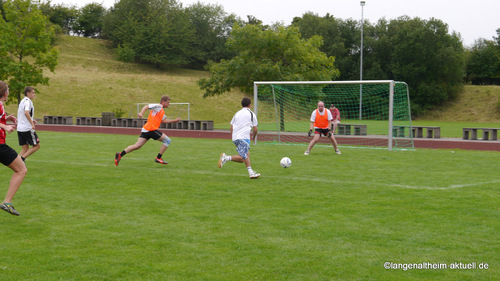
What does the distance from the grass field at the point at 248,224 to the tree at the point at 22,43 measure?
78.6 feet

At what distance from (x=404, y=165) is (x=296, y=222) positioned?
25.4 ft

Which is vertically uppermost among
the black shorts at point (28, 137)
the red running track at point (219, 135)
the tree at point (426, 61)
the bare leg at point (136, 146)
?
the tree at point (426, 61)

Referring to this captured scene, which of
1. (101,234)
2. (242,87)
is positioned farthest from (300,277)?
(242,87)

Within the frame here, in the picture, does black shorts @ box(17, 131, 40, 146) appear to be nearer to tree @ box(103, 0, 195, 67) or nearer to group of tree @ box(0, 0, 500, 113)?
group of tree @ box(0, 0, 500, 113)

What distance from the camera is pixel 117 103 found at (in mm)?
49438

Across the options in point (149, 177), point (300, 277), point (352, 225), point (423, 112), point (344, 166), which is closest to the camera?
point (300, 277)

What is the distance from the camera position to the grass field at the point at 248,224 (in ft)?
16.5

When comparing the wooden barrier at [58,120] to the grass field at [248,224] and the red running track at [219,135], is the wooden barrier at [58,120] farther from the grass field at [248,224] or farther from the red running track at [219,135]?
the grass field at [248,224]

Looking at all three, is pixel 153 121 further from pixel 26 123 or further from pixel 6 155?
pixel 6 155

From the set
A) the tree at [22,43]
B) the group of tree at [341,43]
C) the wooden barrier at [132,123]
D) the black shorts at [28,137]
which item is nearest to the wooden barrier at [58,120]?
the wooden barrier at [132,123]

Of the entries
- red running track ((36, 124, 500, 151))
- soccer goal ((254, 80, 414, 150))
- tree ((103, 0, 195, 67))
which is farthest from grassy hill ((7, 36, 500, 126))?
soccer goal ((254, 80, 414, 150))

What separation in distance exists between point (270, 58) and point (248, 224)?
26.3m

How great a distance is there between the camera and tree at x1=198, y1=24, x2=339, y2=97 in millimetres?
31031

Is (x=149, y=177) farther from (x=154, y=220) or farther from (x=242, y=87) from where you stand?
(x=242, y=87)
